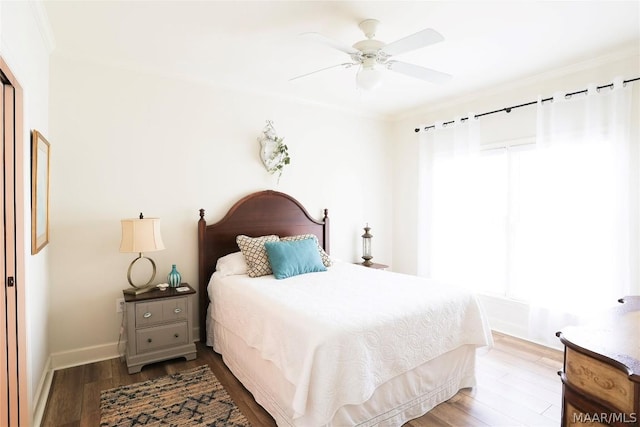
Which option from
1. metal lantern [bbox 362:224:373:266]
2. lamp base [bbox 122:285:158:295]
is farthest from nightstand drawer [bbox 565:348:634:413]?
metal lantern [bbox 362:224:373:266]

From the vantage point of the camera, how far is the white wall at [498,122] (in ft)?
9.77

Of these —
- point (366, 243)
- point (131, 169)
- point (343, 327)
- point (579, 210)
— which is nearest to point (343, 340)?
point (343, 327)

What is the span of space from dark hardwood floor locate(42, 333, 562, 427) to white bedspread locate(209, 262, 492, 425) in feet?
1.25

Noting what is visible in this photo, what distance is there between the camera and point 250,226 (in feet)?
12.1

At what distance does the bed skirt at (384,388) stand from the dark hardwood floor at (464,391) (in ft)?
0.23

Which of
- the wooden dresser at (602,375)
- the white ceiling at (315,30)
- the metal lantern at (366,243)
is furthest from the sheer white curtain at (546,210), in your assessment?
the wooden dresser at (602,375)

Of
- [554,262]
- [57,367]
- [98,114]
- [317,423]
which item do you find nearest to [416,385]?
[317,423]

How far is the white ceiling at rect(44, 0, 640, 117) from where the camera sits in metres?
2.24

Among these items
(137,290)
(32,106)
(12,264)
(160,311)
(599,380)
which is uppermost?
(32,106)

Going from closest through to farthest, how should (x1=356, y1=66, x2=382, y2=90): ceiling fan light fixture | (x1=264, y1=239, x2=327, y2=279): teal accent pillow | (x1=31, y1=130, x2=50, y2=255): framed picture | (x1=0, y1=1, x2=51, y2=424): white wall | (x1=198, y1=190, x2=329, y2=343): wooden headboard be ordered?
1. (x1=0, y1=1, x2=51, y2=424): white wall
2. (x1=31, y1=130, x2=50, y2=255): framed picture
3. (x1=356, y1=66, x2=382, y2=90): ceiling fan light fixture
4. (x1=264, y1=239, x2=327, y2=279): teal accent pillow
5. (x1=198, y1=190, x2=329, y2=343): wooden headboard

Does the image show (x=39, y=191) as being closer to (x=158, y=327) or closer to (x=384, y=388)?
(x=158, y=327)

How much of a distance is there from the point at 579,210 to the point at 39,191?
4.14 m

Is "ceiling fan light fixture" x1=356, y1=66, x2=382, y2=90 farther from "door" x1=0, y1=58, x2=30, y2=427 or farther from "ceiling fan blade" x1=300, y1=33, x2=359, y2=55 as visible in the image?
"door" x1=0, y1=58, x2=30, y2=427

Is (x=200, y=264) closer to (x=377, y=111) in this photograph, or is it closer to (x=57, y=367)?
(x=57, y=367)
